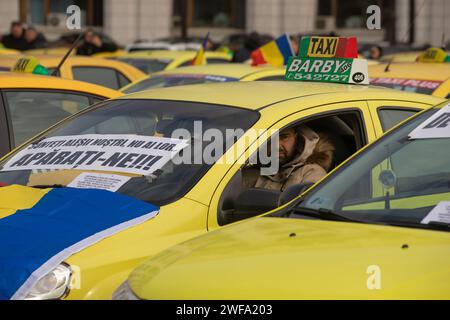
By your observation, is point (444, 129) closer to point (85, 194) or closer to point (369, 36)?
point (85, 194)

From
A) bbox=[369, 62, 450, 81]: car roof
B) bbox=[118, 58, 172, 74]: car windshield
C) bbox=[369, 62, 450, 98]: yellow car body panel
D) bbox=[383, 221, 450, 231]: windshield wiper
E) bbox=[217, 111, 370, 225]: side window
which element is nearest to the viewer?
bbox=[383, 221, 450, 231]: windshield wiper

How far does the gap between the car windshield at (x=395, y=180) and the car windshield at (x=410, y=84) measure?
13.7ft

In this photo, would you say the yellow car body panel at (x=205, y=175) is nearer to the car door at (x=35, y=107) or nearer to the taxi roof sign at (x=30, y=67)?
the car door at (x=35, y=107)

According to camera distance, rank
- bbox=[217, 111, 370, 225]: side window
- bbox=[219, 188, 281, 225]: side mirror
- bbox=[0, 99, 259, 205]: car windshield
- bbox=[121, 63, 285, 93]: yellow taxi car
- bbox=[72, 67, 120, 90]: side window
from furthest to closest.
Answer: bbox=[72, 67, 120, 90]: side window, bbox=[121, 63, 285, 93]: yellow taxi car, bbox=[217, 111, 370, 225]: side window, bbox=[0, 99, 259, 205]: car windshield, bbox=[219, 188, 281, 225]: side mirror

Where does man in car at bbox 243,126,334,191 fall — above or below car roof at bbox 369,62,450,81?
below

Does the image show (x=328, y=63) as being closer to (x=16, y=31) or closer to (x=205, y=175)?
(x=205, y=175)

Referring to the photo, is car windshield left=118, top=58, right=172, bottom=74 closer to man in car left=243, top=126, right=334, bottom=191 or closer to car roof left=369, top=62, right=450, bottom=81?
car roof left=369, top=62, right=450, bottom=81

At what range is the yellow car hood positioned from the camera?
3414mm

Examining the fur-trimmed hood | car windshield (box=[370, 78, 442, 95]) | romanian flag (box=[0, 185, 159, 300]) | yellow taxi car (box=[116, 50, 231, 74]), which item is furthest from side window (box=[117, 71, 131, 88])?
romanian flag (box=[0, 185, 159, 300])

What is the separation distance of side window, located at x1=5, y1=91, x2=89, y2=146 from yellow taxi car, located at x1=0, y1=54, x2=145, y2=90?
4.11m

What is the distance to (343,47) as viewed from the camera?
7.08 m

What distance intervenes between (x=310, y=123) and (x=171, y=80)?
4.77 metres

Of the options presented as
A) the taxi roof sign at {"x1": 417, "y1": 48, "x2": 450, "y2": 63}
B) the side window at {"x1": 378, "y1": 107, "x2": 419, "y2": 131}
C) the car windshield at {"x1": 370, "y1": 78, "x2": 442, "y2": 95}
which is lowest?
the car windshield at {"x1": 370, "y1": 78, "x2": 442, "y2": 95}

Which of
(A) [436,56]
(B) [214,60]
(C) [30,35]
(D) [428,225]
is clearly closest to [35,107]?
(D) [428,225]
